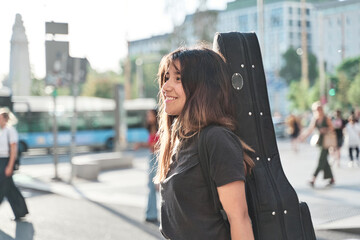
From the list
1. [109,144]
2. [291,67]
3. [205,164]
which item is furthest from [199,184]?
[291,67]

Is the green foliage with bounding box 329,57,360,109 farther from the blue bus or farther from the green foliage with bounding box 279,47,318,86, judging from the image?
the green foliage with bounding box 279,47,318,86

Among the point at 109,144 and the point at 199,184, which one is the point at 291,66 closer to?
the point at 109,144

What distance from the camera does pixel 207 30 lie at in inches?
1433

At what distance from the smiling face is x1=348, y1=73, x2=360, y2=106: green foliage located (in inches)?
240

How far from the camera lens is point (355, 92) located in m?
8.84

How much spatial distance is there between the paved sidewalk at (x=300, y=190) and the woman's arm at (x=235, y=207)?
4.85 meters

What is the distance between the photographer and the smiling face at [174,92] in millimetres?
2121

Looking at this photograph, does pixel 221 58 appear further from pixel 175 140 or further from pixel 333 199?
pixel 333 199

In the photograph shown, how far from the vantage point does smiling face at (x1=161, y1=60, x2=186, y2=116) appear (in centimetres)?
212

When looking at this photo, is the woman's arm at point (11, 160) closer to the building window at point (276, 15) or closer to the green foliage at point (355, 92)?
the building window at point (276, 15)

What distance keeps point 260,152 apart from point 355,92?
7.05 m

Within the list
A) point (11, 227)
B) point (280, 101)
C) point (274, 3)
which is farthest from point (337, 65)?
point (280, 101)

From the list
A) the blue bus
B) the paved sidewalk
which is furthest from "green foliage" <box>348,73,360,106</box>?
the blue bus

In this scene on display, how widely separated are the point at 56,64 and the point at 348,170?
25.7ft
